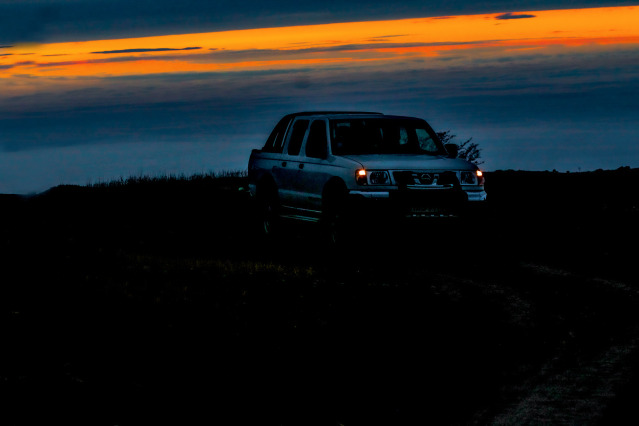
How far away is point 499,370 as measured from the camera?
888 centimetres

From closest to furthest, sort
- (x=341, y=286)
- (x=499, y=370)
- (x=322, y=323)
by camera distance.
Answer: (x=499, y=370), (x=322, y=323), (x=341, y=286)

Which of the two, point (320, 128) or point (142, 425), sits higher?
point (320, 128)

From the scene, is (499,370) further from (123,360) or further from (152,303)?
(152,303)

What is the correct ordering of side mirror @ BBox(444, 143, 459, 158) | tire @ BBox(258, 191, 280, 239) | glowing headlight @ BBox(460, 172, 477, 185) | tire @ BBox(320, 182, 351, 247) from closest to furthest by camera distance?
glowing headlight @ BBox(460, 172, 477, 185), tire @ BBox(320, 182, 351, 247), side mirror @ BBox(444, 143, 459, 158), tire @ BBox(258, 191, 280, 239)

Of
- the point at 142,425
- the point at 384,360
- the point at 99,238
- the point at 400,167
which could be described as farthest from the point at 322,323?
the point at 99,238

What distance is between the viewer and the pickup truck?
1585cm

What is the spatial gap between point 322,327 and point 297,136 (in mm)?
7646

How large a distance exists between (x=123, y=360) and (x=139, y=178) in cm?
2529

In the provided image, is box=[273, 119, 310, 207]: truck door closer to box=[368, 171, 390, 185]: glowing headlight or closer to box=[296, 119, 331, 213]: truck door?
box=[296, 119, 331, 213]: truck door

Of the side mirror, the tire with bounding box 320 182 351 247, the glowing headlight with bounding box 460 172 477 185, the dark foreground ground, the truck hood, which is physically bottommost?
the dark foreground ground

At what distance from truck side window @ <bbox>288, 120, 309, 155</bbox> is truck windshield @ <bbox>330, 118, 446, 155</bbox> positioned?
0.91 meters

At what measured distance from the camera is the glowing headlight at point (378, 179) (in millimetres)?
15914

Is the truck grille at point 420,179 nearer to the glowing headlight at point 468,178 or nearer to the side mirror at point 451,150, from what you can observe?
the glowing headlight at point 468,178

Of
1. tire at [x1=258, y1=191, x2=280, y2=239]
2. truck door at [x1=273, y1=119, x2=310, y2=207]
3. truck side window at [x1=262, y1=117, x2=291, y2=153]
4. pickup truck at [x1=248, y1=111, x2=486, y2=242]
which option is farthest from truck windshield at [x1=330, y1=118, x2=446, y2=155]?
tire at [x1=258, y1=191, x2=280, y2=239]
